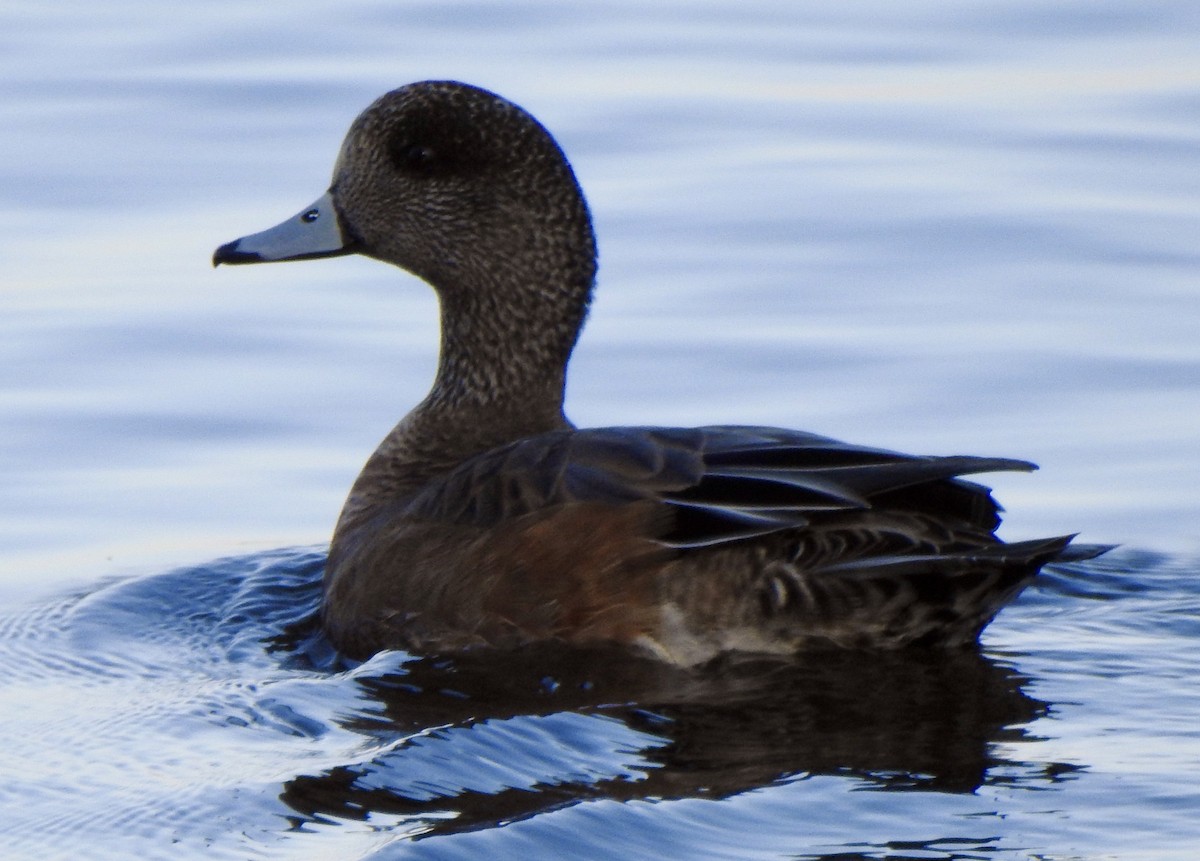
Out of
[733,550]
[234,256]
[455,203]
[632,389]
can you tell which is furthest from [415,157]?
[733,550]

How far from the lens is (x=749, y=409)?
328 inches

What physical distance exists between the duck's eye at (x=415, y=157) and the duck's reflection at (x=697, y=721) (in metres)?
1.76

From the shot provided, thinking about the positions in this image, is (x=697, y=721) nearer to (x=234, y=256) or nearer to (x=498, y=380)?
(x=498, y=380)

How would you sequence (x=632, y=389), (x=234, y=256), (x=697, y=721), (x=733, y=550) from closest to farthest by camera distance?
(x=697, y=721) < (x=733, y=550) < (x=234, y=256) < (x=632, y=389)

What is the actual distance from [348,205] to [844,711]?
2.52 m

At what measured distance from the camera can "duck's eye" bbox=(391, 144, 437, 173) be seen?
22.9 feet

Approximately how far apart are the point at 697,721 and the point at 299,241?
239 centimetres

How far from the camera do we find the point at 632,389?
853 centimetres

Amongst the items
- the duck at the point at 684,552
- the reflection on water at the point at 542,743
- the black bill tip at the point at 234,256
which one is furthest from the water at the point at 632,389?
the black bill tip at the point at 234,256

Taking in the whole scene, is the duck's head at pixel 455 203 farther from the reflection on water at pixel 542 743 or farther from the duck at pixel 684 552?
the reflection on water at pixel 542 743

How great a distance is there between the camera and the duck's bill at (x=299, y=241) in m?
6.97

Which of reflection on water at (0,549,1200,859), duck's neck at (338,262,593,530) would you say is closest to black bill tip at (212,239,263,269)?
duck's neck at (338,262,593,530)

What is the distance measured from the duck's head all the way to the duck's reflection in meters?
1.52

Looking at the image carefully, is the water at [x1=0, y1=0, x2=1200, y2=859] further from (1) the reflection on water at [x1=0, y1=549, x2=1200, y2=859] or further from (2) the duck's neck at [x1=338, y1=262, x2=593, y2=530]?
(2) the duck's neck at [x1=338, y1=262, x2=593, y2=530]
